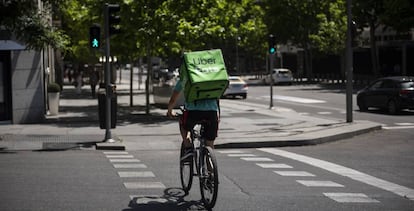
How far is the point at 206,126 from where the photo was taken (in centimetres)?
809

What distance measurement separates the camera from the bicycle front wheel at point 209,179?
7.51 metres

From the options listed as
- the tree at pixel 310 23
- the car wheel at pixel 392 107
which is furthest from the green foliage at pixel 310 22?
the car wheel at pixel 392 107

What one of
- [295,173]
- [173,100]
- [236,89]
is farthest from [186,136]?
[236,89]

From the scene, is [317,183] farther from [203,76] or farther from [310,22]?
[310,22]

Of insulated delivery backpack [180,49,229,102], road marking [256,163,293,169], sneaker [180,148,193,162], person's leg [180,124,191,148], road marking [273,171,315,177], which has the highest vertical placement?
insulated delivery backpack [180,49,229,102]

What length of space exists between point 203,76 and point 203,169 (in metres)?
1.12

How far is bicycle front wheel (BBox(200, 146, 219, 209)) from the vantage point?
24.6 feet

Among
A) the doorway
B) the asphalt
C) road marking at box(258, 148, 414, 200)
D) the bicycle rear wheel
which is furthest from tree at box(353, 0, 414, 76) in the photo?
the bicycle rear wheel

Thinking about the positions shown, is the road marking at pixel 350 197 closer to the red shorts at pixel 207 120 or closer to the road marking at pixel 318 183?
the road marking at pixel 318 183

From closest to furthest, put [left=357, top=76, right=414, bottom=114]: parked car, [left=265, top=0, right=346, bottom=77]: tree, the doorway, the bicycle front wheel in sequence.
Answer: the bicycle front wheel, the doorway, [left=357, top=76, right=414, bottom=114]: parked car, [left=265, top=0, right=346, bottom=77]: tree

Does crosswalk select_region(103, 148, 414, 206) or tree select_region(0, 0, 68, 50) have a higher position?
tree select_region(0, 0, 68, 50)

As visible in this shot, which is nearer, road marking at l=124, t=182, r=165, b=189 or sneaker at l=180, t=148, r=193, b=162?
sneaker at l=180, t=148, r=193, b=162

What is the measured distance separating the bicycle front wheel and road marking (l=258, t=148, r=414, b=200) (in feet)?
9.22

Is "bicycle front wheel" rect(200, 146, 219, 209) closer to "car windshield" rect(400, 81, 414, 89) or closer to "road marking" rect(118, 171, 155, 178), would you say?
"road marking" rect(118, 171, 155, 178)
